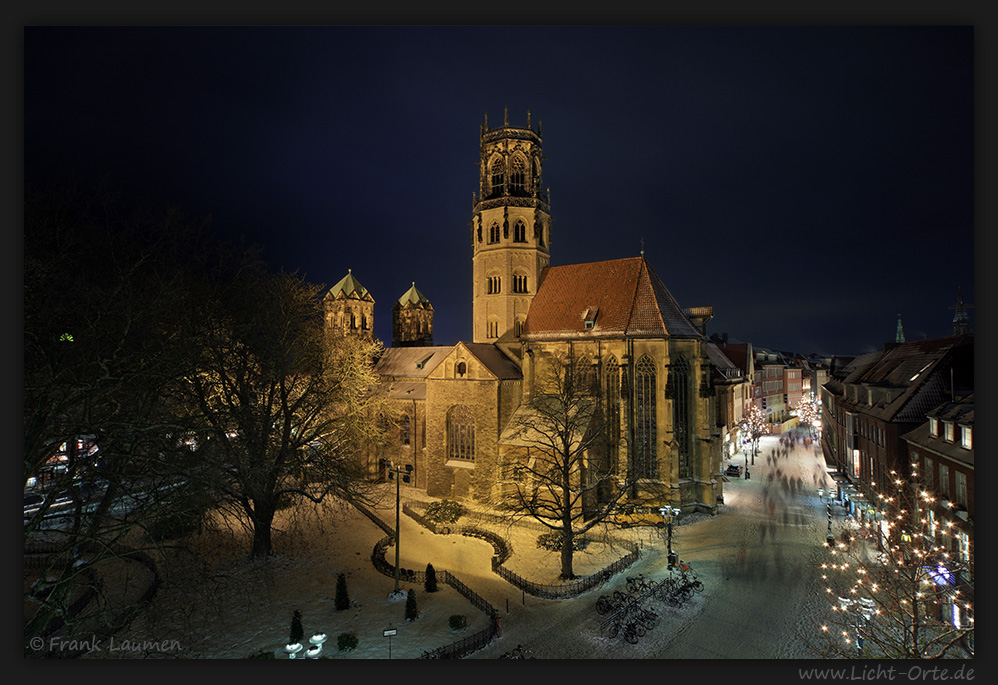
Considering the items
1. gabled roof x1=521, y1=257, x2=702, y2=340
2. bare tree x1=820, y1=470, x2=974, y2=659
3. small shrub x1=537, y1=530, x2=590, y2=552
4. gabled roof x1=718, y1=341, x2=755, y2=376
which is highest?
gabled roof x1=521, y1=257, x2=702, y2=340

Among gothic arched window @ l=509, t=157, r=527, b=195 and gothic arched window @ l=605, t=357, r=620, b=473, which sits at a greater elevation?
gothic arched window @ l=509, t=157, r=527, b=195

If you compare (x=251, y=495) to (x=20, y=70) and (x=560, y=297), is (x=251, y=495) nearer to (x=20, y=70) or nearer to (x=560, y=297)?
(x=20, y=70)

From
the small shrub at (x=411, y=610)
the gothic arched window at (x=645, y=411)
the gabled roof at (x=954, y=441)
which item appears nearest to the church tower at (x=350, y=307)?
the gothic arched window at (x=645, y=411)

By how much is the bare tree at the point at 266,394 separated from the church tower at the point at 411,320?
105ft

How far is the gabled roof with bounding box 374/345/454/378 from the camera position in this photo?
35.2 metres

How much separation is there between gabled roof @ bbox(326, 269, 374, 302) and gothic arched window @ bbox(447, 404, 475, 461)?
→ 2118 cm

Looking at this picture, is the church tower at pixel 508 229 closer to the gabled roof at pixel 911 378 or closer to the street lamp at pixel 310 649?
the gabled roof at pixel 911 378

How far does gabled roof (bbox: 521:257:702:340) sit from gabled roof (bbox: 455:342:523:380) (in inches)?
77.4

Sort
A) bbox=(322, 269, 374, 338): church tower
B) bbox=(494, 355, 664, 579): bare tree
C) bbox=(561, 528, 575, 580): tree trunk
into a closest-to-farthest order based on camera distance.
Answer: bbox=(561, 528, 575, 580): tree trunk < bbox=(494, 355, 664, 579): bare tree < bbox=(322, 269, 374, 338): church tower

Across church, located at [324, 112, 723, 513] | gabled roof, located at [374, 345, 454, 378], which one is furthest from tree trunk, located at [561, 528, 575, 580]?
gabled roof, located at [374, 345, 454, 378]

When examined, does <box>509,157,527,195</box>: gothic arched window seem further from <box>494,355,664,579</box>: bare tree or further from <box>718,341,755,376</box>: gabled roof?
<box>718,341,755,376</box>: gabled roof

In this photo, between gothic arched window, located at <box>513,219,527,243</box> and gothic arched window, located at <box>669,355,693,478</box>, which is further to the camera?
gothic arched window, located at <box>513,219,527,243</box>

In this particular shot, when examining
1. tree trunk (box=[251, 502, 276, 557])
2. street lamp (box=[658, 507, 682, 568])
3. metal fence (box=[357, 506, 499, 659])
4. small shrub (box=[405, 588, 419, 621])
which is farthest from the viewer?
tree trunk (box=[251, 502, 276, 557])

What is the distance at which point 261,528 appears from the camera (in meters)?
18.7
